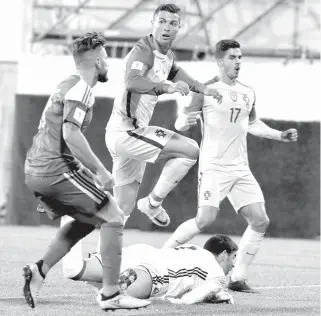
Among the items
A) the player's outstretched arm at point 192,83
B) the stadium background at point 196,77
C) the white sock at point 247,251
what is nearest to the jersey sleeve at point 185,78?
the player's outstretched arm at point 192,83

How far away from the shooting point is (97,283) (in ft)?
23.8

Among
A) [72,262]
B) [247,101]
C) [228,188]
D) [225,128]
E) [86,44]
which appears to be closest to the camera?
[86,44]

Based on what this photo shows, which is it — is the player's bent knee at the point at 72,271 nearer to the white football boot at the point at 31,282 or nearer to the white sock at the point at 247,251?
the white football boot at the point at 31,282

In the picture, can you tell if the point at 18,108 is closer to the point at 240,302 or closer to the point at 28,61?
the point at 28,61

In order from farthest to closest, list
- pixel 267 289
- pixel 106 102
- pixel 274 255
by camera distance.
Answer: pixel 106 102, pixel 274 255, pixel 267 289

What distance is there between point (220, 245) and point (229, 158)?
1744 millimetres

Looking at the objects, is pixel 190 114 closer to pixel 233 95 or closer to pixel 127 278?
pixel 233 95

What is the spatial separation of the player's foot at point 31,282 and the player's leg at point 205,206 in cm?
228

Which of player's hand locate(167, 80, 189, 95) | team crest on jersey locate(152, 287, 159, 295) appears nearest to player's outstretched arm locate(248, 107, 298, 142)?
player's hand locate(167, 80, 189, 95)

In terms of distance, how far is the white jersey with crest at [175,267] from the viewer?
7.01 meters

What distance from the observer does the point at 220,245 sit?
7461mm

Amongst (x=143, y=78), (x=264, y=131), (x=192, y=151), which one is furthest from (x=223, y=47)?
(x=143, y=78)

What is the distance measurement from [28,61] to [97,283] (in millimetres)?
10438

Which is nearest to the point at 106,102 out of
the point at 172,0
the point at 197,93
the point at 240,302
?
the point at 172,0
